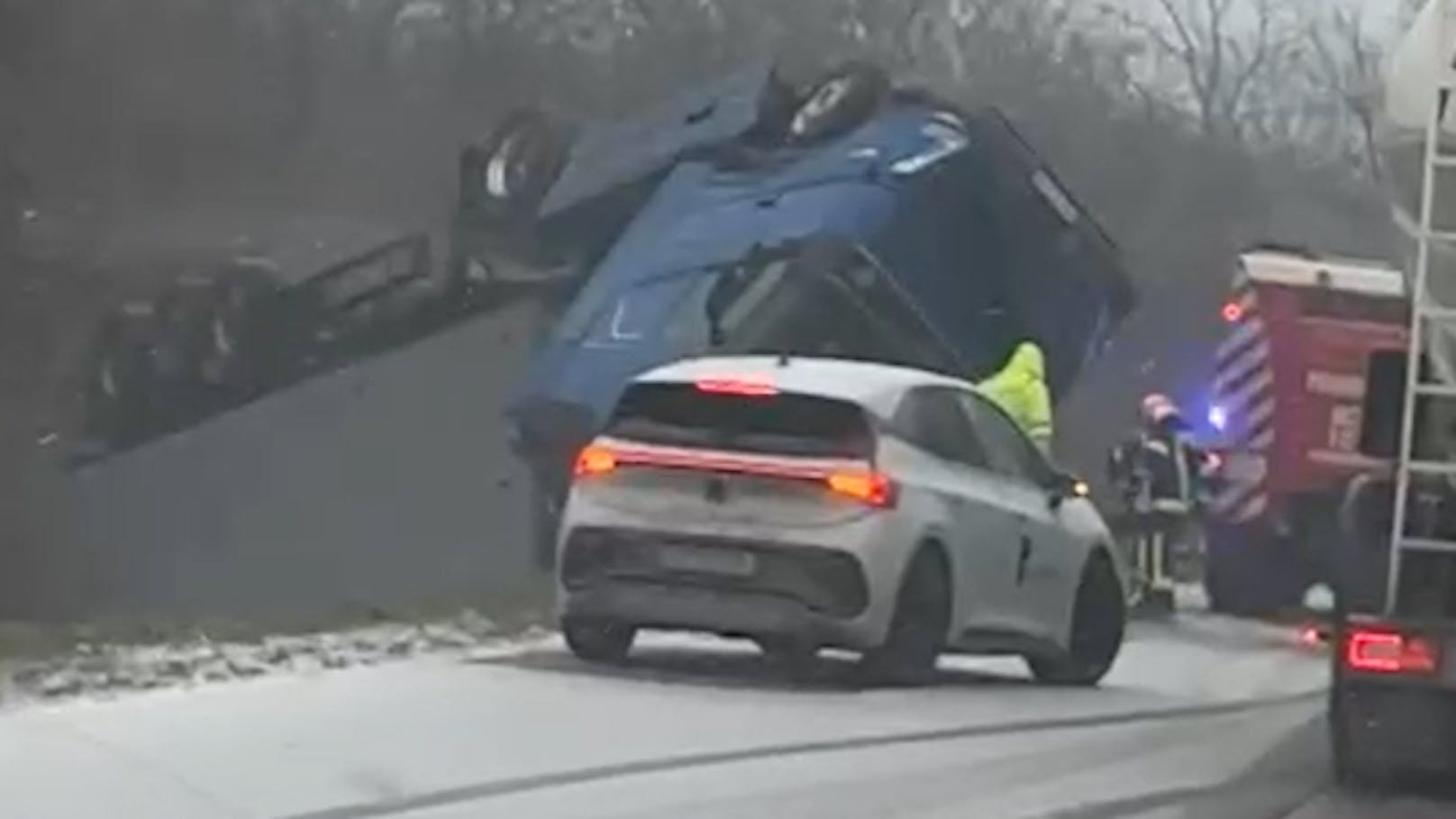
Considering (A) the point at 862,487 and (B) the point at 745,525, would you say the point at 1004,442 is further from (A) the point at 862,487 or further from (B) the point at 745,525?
(B) the point at 745,525

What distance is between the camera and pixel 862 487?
15375mm

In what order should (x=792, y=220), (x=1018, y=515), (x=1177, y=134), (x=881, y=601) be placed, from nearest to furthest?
(x=881, y=601) → (x=1018, y=515) → (x=792, y=220) → (x=1177, y=134)

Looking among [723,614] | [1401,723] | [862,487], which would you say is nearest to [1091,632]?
[862,487]

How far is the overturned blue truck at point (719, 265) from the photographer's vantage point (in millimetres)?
22453

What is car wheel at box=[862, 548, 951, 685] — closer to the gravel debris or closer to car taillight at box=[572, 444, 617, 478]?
car taillight at box=[572, 444, 617, 478]

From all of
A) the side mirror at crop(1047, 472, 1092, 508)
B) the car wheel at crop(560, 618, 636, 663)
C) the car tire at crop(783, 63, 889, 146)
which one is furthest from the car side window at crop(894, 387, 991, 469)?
the car tire at crop(783, 63, 889, 146)

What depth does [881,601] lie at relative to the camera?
1537cm

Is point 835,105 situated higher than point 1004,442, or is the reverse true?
point 835,105

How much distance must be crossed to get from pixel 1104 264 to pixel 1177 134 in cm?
2188

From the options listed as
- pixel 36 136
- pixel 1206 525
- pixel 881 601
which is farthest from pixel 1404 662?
pixel 36 136

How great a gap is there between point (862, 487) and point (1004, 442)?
204 centimetres

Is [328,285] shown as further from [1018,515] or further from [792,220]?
[1018,515]

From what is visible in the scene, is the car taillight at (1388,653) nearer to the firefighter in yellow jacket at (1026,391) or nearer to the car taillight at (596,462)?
the car taillight at (596,462)

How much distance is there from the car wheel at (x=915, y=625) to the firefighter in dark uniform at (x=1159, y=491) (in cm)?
751
